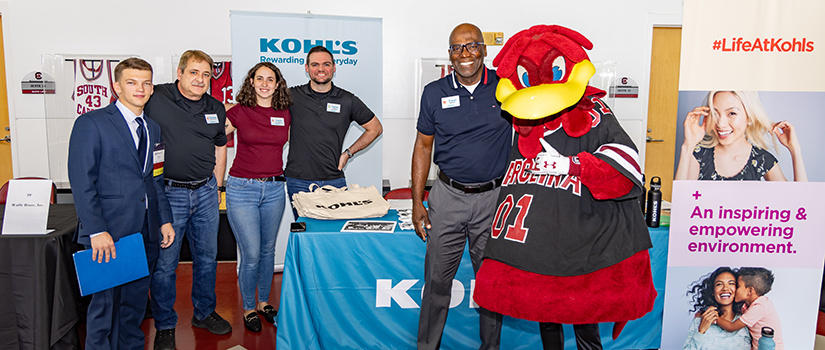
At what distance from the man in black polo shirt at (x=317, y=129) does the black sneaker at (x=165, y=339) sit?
0.92 metres

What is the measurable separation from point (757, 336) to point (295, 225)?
2.14 meters

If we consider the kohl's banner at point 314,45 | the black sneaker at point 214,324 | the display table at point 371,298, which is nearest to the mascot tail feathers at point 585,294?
the display table at point 371,298

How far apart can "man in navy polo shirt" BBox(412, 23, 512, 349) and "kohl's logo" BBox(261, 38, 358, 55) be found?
1715mm

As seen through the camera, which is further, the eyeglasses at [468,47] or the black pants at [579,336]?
the eyeglasses at [468,47]

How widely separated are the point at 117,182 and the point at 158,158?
0.79ft

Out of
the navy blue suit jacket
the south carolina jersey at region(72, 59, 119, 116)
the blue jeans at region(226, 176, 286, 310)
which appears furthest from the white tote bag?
the south carolina jersey at region(72, 59, 119, 116)

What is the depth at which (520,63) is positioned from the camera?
1587 millimetres

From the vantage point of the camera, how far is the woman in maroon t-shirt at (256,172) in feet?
8.97

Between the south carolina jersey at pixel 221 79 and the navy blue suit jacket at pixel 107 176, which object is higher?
the south carolina jersey at pixel 221 79

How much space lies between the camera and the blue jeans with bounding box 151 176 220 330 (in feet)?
8.35

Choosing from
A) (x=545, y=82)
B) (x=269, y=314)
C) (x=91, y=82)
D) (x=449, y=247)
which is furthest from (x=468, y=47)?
(x=91, y=82)

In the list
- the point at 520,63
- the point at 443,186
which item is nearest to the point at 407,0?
the point at 443,186

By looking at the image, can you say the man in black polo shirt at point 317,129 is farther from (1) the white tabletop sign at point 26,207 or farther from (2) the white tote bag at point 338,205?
(1) the white tabletop sign at point 26,207

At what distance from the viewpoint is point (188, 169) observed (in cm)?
252
